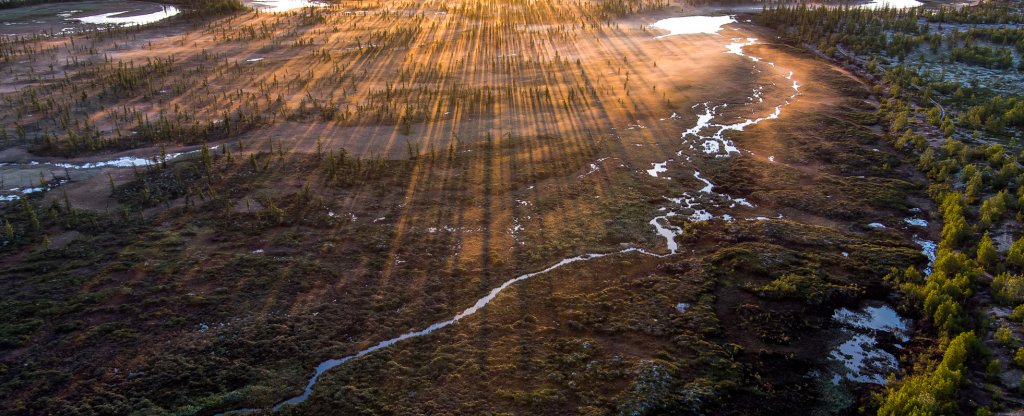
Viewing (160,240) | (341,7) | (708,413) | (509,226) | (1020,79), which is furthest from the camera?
(341,7)

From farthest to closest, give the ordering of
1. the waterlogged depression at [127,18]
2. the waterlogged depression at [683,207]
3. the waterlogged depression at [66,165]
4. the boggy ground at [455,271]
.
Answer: the waterlogged depression at [127,18] → the waterlogged depression at [66,165] → the waterlogged depression at [683,207] → the boggy ground at [455,271]

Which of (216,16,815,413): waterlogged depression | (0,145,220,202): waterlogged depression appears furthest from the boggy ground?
(0,145,220,202): waterlogged depression

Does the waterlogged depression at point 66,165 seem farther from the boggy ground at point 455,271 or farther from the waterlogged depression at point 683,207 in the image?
the waterlogged depression at point 683,207

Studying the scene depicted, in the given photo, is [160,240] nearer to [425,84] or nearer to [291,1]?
[425,84]

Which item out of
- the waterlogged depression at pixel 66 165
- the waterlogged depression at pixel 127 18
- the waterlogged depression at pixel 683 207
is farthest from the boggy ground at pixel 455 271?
the waterlogged depression at pixel 127 18

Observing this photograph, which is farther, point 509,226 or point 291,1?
point 291,1

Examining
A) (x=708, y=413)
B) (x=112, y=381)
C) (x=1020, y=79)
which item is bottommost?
(x=708, y=413)

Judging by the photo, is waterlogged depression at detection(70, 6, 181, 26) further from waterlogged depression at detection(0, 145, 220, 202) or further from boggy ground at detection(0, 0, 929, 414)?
boggy ground at detection(0, 0, 929, 414)

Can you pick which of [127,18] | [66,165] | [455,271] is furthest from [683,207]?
[127,18]

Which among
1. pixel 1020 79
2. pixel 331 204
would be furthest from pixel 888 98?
pixel 331 204
